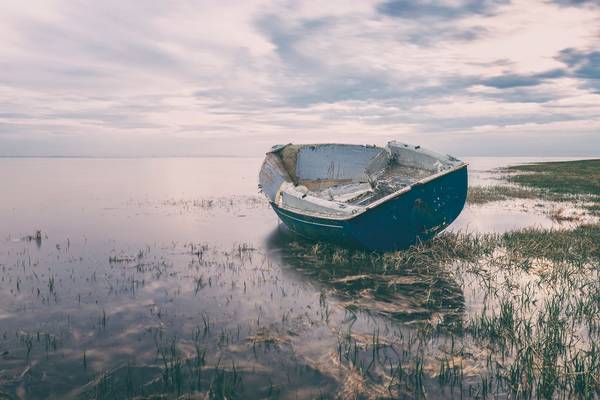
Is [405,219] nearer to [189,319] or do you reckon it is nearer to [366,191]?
[366,191]

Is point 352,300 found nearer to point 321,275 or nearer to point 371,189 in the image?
point 321,275

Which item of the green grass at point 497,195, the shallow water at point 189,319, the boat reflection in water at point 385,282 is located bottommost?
the shallow water at point 189,319

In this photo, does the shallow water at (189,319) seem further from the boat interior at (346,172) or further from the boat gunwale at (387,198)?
the boat interior at (346,172)

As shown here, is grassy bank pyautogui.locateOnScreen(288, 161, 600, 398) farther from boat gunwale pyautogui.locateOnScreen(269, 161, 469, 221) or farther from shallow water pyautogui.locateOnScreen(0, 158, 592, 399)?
boat gunwale pyautogui.locateOnScreen(269, 161, 469, 221)

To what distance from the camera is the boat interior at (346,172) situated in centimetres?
1389

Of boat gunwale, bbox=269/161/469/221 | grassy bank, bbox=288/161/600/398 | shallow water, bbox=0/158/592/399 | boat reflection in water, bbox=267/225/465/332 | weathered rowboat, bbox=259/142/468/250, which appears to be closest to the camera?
grassy bank, bbox=288/161/600/398

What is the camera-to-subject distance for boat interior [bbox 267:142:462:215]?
13.9 metres

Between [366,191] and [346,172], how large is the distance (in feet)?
12.2

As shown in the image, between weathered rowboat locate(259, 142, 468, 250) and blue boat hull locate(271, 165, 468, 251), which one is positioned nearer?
blue boat hull locate(271, 165, 468, 251)

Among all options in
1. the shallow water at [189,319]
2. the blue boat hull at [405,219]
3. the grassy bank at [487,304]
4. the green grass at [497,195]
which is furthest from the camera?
the green grass at [497,195]

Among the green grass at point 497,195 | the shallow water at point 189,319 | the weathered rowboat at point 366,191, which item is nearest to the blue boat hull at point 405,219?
the weathered rowboat at point 366,191

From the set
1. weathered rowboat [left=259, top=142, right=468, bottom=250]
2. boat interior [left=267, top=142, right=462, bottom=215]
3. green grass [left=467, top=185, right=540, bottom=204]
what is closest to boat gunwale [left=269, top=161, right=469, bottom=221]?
weathered rowboat [left=259, top=142, right=468, bottom=250]

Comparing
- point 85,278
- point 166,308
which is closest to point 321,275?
point 166,308

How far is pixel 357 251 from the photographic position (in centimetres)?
1220
